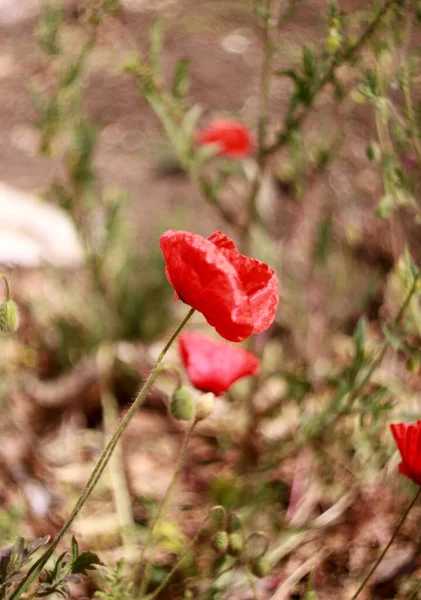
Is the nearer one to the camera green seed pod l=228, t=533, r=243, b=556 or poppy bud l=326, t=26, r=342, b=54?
green seed pod l=228, t=533, r=243, b=556

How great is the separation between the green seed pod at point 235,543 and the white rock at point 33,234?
1454mm

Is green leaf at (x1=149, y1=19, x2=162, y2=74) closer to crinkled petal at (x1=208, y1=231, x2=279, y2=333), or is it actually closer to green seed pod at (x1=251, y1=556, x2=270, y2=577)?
crinkled petal at (x1=208, y1=231, x2=279, y2=333)

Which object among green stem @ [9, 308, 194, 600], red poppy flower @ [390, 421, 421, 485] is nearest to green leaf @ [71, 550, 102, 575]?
green stem @ [9, 308, 194, 600]

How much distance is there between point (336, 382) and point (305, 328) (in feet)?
1.99

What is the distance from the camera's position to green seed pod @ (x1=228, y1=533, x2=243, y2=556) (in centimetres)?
98

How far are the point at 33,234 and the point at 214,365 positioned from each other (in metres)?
1.56

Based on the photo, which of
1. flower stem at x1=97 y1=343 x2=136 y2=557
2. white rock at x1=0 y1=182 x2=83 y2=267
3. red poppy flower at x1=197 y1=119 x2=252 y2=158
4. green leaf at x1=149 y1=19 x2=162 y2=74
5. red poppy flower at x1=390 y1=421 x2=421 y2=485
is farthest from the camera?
white rock at x1=0 y1=182 x2=83 y2=267

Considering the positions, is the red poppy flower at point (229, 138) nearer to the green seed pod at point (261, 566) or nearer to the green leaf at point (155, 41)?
the green leaf at point (155, 41)

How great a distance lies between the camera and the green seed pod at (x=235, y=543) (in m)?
0.98

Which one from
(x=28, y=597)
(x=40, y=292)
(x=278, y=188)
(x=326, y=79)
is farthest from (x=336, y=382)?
(x=278, y=188)

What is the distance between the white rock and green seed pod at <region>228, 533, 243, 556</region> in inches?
57.2

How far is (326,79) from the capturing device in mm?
1196

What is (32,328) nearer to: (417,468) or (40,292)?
(40,292)

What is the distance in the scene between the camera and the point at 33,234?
2506mm
